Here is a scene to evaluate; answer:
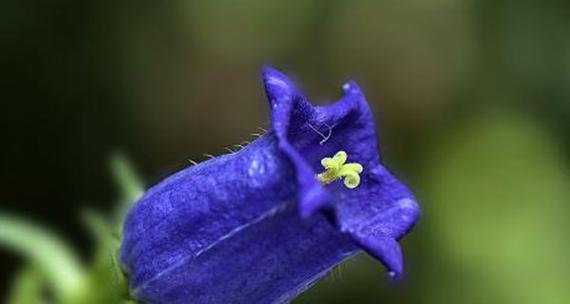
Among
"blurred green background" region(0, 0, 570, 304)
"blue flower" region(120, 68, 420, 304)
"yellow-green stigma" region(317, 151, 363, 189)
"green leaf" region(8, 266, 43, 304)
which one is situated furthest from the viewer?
"blurred green background" region(0, 0, 570, 304)

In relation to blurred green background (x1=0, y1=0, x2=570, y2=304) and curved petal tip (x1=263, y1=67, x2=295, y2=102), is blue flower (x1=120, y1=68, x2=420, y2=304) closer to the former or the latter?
curved petal tip (x1=263, y1=67, x2=295, y2=102)

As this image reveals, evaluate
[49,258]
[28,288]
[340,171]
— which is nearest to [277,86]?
[340,171]

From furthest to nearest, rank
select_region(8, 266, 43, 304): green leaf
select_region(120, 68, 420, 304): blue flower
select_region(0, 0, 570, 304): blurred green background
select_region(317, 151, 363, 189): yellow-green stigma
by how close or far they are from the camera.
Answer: select_region(0, 0, 570, 304): blurred green background → select_region(8, 266, 43, 304): green leaf → select_region(317, 151, 363, 189): yellow-green stigma → select_region(120, 68, 420, 304): blue flower

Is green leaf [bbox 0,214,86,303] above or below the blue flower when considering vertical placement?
above

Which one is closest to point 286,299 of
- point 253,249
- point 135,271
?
point 253,249

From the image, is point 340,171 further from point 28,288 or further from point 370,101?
point 370,101

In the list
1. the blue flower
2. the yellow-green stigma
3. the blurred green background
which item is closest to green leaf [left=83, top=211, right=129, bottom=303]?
the blue flower

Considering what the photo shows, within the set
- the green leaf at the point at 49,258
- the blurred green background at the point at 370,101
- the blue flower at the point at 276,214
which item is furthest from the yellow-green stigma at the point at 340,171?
the blurred green background at the point at 370,101

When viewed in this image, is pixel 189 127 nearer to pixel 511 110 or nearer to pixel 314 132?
pixel 511 110

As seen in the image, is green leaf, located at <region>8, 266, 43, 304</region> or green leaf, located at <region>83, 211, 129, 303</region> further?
green leaf, located at <region>8, 266, 43, 304</region>
